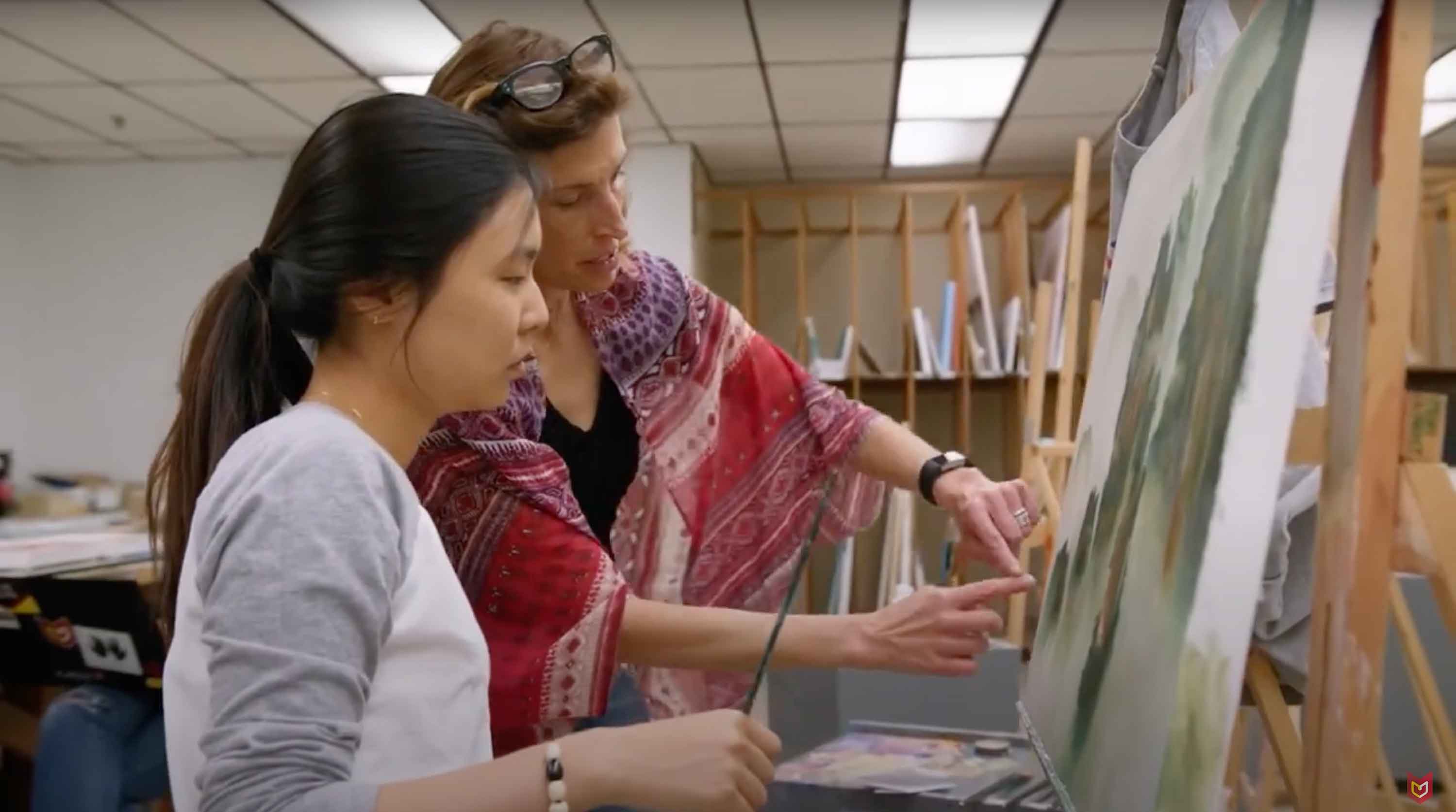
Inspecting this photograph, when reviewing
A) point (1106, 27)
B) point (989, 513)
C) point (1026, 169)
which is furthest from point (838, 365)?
point (989, 513)

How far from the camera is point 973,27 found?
3.07 meters

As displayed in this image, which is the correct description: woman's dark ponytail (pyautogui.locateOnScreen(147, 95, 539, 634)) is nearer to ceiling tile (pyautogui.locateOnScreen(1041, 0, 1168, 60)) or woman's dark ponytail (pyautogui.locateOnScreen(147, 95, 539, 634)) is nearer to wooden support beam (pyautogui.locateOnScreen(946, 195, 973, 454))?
ceiling tile (pyautogui.locateOnScreen(1041, 0, 1168, 60))

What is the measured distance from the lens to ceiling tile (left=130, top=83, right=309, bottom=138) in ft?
11.8

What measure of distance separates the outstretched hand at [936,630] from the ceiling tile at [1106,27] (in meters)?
2.37

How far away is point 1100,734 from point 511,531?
544 millimetres

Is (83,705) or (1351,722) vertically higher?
(1351,722)

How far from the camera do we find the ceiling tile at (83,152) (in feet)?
14.1

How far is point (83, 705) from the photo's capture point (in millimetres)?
1715

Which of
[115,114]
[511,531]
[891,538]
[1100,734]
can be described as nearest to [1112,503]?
[1100,734]

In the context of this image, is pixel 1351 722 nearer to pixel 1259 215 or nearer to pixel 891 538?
pixel 1259 215

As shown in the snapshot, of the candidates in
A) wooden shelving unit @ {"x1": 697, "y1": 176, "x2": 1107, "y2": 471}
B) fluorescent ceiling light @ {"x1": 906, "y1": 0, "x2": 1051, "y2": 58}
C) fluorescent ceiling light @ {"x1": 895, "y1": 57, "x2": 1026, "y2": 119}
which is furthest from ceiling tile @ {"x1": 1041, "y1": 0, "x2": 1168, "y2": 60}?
wooden shelving unit @ {"x1": 697, "y1": 176, "x2": 1107, "y2": 471}

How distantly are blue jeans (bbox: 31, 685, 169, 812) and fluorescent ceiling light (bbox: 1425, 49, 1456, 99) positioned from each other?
11.9 feet

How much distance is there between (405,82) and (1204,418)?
3464mm

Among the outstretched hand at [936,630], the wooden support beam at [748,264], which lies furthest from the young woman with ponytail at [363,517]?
the wooden support beam at [748,264]
